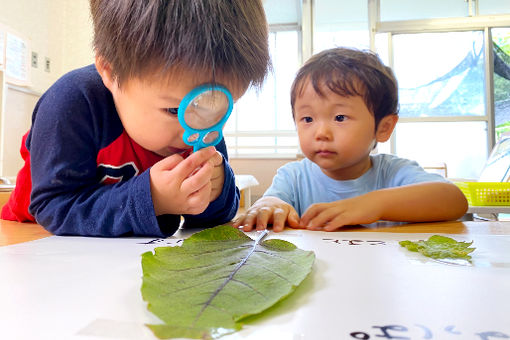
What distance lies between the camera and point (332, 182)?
100cm

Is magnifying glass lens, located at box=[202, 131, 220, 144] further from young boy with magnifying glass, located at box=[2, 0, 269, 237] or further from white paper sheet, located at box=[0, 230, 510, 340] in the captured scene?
white paper sheet, located at box=[0, 230, 510, 340]

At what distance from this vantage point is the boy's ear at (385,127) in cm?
96

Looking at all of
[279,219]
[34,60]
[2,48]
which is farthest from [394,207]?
[34,60]

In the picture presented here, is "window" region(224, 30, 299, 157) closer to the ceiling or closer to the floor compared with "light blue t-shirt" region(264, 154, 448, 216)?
closer to the ceiling

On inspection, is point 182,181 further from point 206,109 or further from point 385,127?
point 385,127

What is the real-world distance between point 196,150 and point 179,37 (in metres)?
0.13

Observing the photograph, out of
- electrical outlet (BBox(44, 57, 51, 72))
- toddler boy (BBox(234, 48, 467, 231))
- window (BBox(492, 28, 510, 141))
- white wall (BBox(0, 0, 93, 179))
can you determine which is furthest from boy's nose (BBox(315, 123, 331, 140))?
window (BBox(492, 28, 510, 141))

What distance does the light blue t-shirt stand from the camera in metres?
0.95

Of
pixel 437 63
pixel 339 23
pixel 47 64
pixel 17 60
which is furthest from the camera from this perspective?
pixel 339 23

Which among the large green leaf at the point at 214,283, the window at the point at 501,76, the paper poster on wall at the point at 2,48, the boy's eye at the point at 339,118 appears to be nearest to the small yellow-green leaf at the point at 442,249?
the large green leaf at the point at 214,283

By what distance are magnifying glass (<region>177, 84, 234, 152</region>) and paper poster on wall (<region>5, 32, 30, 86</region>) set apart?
2.93 m

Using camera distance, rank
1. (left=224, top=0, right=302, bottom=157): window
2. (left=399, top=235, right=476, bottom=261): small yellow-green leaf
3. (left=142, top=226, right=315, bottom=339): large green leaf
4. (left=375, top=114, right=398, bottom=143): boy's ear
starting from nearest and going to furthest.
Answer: (left=142, top=226, right=315, bottom=339): large green leaf
(left=399, top=235, right=476, bottom=261): small yellow-green leaf
(left=375, top=114, right=398, bottom=143): boy's ear
(left=224, top=0, right=302, bottom=157): window

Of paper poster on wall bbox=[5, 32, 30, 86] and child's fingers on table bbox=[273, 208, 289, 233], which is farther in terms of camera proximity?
paper poster on wall bbox=[5, 32, 30, 86]

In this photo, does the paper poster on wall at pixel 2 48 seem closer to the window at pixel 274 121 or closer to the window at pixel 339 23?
the window at pixel 274 121
